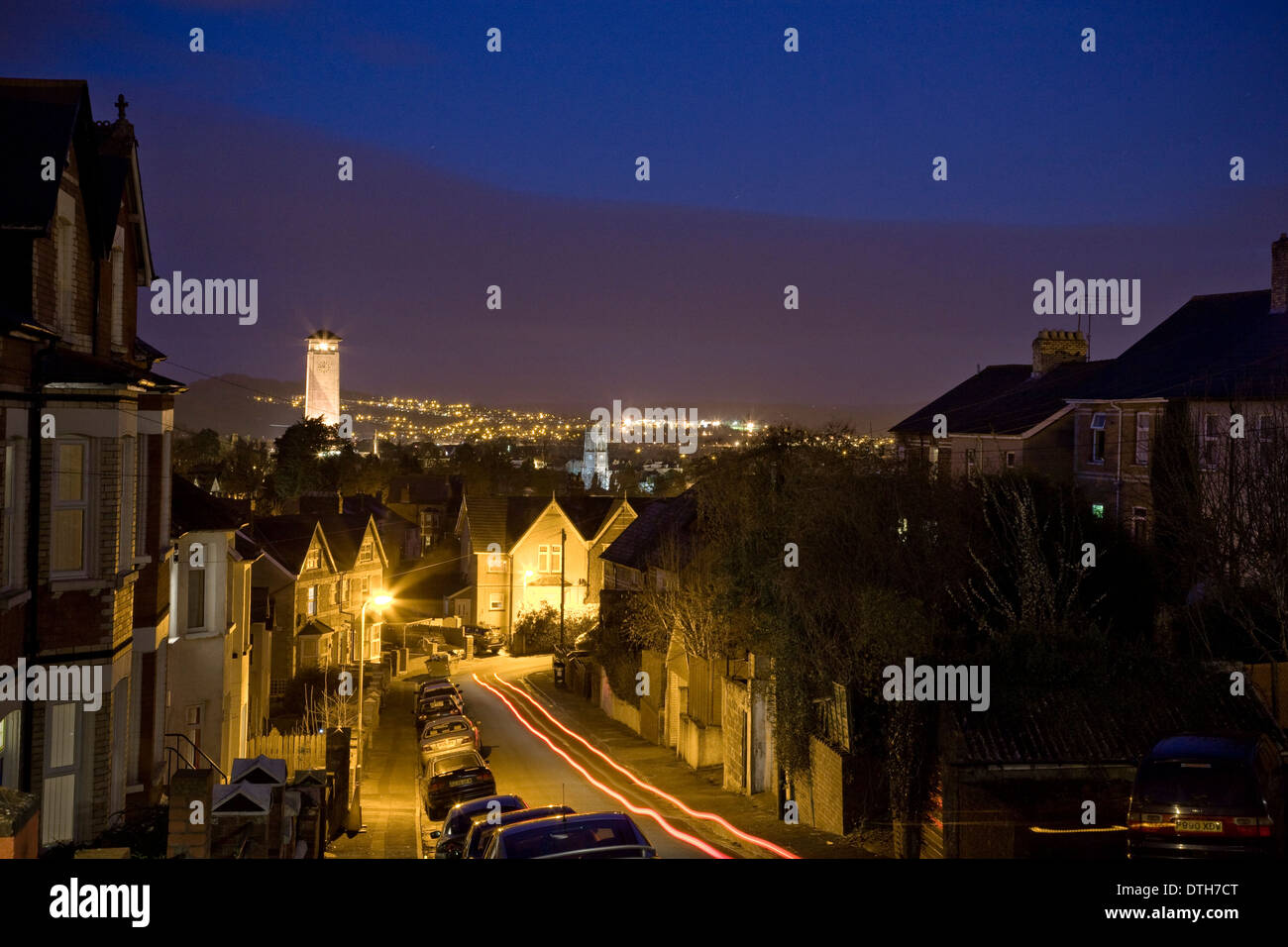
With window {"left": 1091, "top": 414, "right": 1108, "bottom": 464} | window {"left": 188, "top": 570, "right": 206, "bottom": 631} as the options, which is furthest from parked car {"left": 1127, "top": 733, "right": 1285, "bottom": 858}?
window {"left": 1091, "top": 414, "right": 1108, "bottom": 464}

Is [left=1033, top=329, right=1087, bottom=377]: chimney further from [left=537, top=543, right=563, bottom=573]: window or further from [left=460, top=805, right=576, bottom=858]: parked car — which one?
[left=460, top=805, right=576, bottom=858]: parked car

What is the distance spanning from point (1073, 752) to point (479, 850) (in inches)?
336

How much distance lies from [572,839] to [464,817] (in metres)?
9.10

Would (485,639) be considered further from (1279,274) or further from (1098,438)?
(1279,274)

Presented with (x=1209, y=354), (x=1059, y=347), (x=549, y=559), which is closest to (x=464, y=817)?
(x=1209, y=354)

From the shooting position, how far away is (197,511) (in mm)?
23547

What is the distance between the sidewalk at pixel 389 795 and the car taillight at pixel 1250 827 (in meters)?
15.0

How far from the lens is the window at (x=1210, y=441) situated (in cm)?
2353

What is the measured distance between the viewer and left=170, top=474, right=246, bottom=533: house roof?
906 inches

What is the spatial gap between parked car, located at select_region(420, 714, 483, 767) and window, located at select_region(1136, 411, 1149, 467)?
71.7 ft

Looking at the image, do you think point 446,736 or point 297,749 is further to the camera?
point 446,736

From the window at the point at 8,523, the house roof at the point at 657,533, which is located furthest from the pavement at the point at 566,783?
the window at the point at 8,523

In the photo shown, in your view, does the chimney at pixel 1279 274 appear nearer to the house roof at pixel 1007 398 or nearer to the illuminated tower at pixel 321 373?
the house roof at pixel 1007 398

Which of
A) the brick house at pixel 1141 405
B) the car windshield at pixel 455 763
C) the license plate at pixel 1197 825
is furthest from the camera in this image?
the brick house at pixel 1141 405
